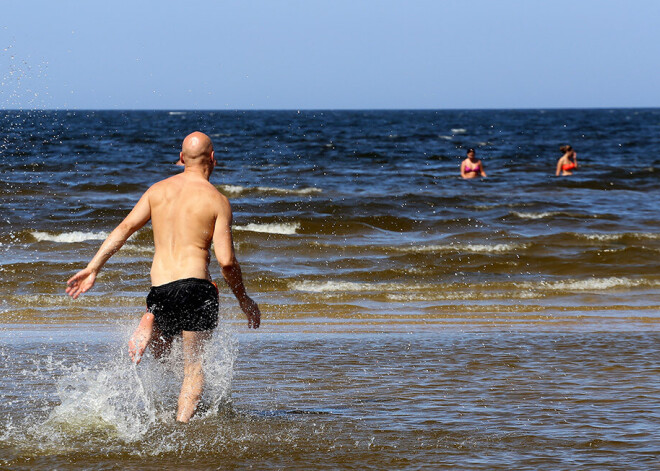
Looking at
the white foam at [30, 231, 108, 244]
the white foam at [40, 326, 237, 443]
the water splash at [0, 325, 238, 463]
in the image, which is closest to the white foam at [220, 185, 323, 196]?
the white foam at [30, 231, 108, 244]

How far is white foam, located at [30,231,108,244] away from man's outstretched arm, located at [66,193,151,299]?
32.8ft

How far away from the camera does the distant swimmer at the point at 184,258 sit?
457 centimetres

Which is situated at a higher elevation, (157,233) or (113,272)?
(157,233)

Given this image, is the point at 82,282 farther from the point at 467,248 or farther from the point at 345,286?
the point at 467,248

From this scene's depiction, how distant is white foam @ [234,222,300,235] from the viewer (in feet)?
51.1

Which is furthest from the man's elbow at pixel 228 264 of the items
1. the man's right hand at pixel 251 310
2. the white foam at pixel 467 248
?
the white foam at pixel 467 248

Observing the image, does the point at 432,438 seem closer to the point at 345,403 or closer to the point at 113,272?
the point at 345,403

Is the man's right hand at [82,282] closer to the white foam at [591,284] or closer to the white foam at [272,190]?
the white foam at [591,284]

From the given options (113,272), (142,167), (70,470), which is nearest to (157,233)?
(70,470)

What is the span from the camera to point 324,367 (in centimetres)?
649

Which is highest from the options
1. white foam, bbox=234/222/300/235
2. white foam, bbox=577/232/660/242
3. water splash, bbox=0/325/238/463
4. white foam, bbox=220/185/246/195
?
water splash, bbox=0/325/238/463

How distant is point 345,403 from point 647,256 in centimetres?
912

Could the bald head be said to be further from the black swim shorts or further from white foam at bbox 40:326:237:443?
white foam at bbox 40:326:237:443

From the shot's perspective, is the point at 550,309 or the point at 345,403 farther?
the point at 550,309
